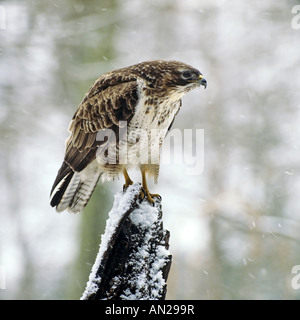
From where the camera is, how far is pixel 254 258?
9.62 meters

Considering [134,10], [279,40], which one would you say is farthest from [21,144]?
[279,40]

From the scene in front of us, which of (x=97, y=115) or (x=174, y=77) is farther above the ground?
(x=174, y=77)

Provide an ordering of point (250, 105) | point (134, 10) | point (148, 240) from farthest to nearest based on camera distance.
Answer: point (250, 105)
point (134, 10)
point (148, 240)

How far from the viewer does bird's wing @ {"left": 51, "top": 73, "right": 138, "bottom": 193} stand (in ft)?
12.5

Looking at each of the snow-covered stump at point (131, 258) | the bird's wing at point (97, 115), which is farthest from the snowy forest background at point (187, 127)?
the snow-covered stump at point (131, 258)

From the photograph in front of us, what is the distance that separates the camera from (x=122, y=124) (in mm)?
3855

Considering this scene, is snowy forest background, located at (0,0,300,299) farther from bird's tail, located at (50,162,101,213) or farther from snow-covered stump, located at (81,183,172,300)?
snow-covered stump, located at (81,183,172,300)

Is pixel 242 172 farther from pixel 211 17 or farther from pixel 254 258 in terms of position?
pixel 211 17

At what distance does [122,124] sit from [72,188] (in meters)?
0.66

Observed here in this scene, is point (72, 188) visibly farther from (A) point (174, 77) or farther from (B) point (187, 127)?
(B) point (187, 127)

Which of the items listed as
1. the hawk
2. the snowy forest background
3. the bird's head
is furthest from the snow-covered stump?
the snowy forest background

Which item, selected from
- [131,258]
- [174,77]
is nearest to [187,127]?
[174,77]
